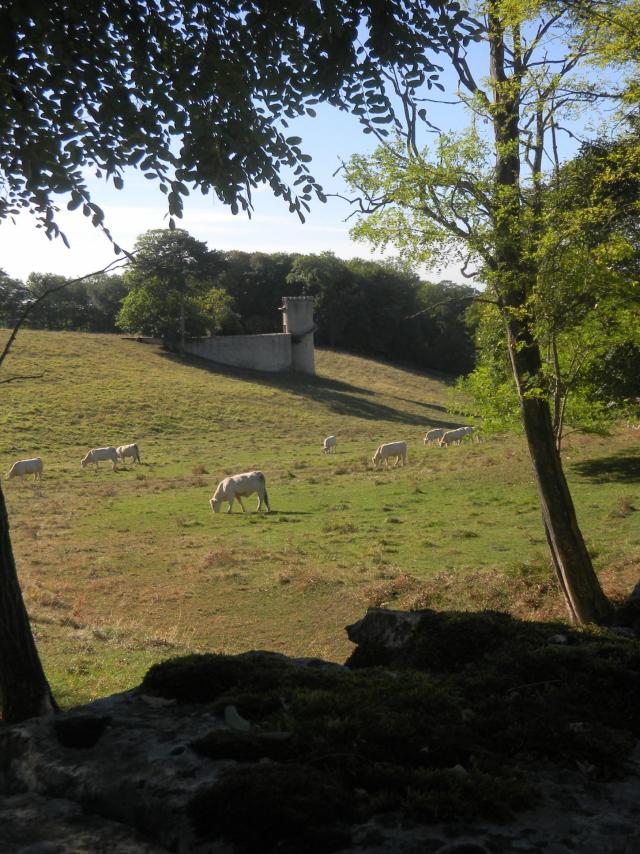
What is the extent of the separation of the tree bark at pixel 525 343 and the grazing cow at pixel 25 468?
1232 inches

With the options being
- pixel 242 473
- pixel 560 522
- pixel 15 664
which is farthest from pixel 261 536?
pixel 15 664

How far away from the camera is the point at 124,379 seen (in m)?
70.6

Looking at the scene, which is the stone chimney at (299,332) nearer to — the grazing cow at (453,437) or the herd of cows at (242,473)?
the herd of cows at (242,473)

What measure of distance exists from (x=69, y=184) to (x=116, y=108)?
88 centimetres

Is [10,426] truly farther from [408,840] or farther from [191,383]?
[408,840]

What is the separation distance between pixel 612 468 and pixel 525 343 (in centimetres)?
1799

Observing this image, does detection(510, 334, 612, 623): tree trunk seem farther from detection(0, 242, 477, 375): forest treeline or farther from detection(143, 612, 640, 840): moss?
detection(0, 242, 477, 375): forest treeline

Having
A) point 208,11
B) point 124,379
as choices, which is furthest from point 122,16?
point 124,379

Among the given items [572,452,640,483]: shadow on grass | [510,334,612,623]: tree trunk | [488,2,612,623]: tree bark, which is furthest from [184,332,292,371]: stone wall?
[510,334,612,623]: tree trunk

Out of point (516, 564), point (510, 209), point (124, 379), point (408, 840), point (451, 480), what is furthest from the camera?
point (124, 379)

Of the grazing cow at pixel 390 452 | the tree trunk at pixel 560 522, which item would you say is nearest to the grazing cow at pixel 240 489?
the grazing cow at pixel 390 452

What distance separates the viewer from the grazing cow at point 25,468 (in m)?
39.5

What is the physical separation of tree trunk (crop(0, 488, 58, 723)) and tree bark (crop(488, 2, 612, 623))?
8667 millimetres

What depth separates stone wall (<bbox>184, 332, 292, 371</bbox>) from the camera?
87.6 meters
